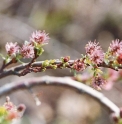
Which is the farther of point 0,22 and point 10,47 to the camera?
point 0,22

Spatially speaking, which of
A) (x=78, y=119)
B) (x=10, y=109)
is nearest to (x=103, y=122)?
(x=78, y=119)

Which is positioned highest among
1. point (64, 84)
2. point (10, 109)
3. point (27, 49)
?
point (64, 84)

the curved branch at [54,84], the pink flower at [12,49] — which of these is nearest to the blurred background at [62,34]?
the curved branch at [54,84]

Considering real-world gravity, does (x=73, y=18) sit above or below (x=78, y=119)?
above

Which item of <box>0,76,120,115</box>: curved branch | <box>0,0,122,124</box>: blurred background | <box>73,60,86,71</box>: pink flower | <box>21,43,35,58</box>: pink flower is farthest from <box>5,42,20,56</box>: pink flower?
<box>0,0,122,124</box>: blurred background

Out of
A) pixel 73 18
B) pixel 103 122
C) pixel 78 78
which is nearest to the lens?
pixel 78 78

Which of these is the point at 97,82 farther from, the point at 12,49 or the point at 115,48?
the point at 12,49

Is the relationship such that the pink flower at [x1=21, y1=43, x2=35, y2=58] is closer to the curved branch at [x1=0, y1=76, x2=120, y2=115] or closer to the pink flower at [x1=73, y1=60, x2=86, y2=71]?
the pink flower at [x1=73, y1=60, x2=86, y2=71]

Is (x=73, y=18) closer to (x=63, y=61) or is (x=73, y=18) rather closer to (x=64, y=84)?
(x=64, y=84)

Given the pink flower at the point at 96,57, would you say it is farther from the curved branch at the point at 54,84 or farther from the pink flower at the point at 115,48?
the curved branch at the point at 54,84
